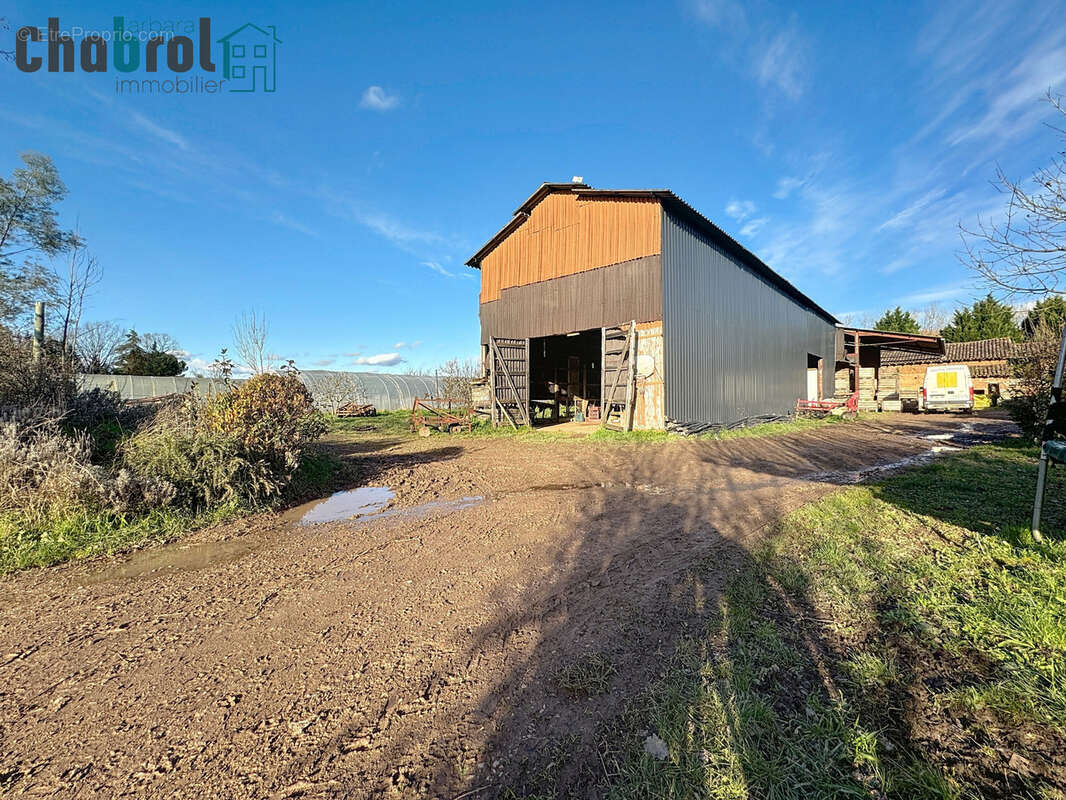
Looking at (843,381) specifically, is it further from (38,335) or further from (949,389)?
(38,335)

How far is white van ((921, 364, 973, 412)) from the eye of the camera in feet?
67.5

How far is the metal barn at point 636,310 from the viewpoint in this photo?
12.9 m

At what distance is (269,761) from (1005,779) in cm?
300

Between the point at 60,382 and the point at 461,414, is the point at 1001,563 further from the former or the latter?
the point at 461,414

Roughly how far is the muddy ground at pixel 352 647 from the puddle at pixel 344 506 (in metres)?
0.27

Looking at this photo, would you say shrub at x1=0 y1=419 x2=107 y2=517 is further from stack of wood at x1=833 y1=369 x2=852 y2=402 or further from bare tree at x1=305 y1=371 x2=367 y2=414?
A: stack of wood at x1=833 y1=369 x2=852 y2=402

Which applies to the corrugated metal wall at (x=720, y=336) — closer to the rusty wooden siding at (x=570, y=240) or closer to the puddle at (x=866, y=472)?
the rusty wooden siding at (x=570, y=240)

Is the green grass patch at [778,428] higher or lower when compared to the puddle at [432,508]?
higher

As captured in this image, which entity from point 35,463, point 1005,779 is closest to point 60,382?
point 35,463

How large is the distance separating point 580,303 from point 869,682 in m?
13.4

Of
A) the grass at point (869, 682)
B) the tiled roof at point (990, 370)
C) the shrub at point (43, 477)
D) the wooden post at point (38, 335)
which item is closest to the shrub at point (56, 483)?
the shrub at point (43, 477)

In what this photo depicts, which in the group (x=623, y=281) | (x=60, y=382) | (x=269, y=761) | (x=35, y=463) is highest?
(x=623, y=281)

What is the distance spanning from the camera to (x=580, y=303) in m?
14.7

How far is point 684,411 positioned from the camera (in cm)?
1311
